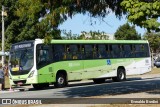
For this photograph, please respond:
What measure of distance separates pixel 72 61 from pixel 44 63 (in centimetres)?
252

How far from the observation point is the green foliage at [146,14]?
14122mm

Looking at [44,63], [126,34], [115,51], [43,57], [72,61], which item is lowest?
[44,63]

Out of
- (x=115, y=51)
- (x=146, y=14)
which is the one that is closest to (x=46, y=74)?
(x=115, y=51)

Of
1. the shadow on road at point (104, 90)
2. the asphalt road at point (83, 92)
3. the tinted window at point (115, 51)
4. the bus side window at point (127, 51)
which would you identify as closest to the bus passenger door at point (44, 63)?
the asphalt road at point (83, 92)

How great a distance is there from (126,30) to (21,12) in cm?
7000

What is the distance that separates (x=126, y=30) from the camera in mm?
86312

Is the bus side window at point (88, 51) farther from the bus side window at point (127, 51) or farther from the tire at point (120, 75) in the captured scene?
the bus side window at point (127, 51)

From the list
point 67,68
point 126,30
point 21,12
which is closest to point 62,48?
point 67,68

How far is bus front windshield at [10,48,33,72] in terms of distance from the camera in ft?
91.4

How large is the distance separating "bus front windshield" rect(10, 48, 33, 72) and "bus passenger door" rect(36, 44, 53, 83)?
0.49 metres

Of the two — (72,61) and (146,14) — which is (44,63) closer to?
(72,61)

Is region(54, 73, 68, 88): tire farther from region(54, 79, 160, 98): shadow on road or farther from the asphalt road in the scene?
region(54, 79, 160, 98): shadow on road

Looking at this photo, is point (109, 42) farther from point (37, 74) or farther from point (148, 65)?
point (37, 74)

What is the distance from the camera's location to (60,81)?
95.6ft
